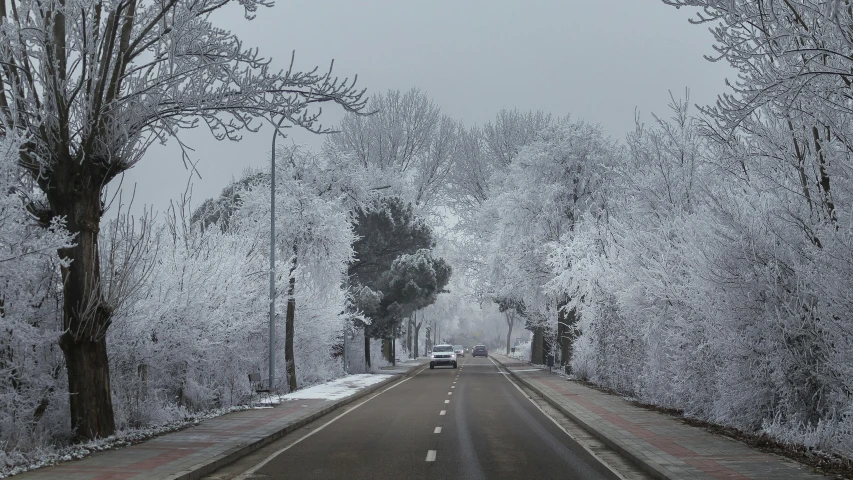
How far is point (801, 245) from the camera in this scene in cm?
1415

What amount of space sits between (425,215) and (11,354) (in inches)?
1603

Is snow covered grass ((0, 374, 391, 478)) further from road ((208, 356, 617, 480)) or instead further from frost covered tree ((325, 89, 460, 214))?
frost covered tree ((325, 89, 460, 214))

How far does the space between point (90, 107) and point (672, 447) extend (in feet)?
35.9

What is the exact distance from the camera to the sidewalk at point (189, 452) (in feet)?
35.7

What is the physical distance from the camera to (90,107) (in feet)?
44.1

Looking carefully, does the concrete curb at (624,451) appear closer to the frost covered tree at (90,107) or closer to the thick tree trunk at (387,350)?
the frost covered tree at (90,107)

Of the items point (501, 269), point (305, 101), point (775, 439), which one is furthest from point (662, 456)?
point (501, 269)

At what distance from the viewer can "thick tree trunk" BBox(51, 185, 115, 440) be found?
1365 cm

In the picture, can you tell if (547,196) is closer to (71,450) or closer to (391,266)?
(391,266)

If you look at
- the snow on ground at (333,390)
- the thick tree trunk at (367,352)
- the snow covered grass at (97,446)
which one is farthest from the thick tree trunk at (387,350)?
the snow covered grass at (97,446)

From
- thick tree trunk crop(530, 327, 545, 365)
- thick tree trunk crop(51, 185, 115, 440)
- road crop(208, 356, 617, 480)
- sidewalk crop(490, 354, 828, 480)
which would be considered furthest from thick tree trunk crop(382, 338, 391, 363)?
thick tree trunk crop(51, 185, 115, 440)

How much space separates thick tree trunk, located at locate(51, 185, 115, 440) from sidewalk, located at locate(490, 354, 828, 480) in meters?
8.86

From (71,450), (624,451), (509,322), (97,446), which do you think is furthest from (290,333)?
(509,322)

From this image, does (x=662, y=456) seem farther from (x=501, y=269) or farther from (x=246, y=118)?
(x=501, y=269)
